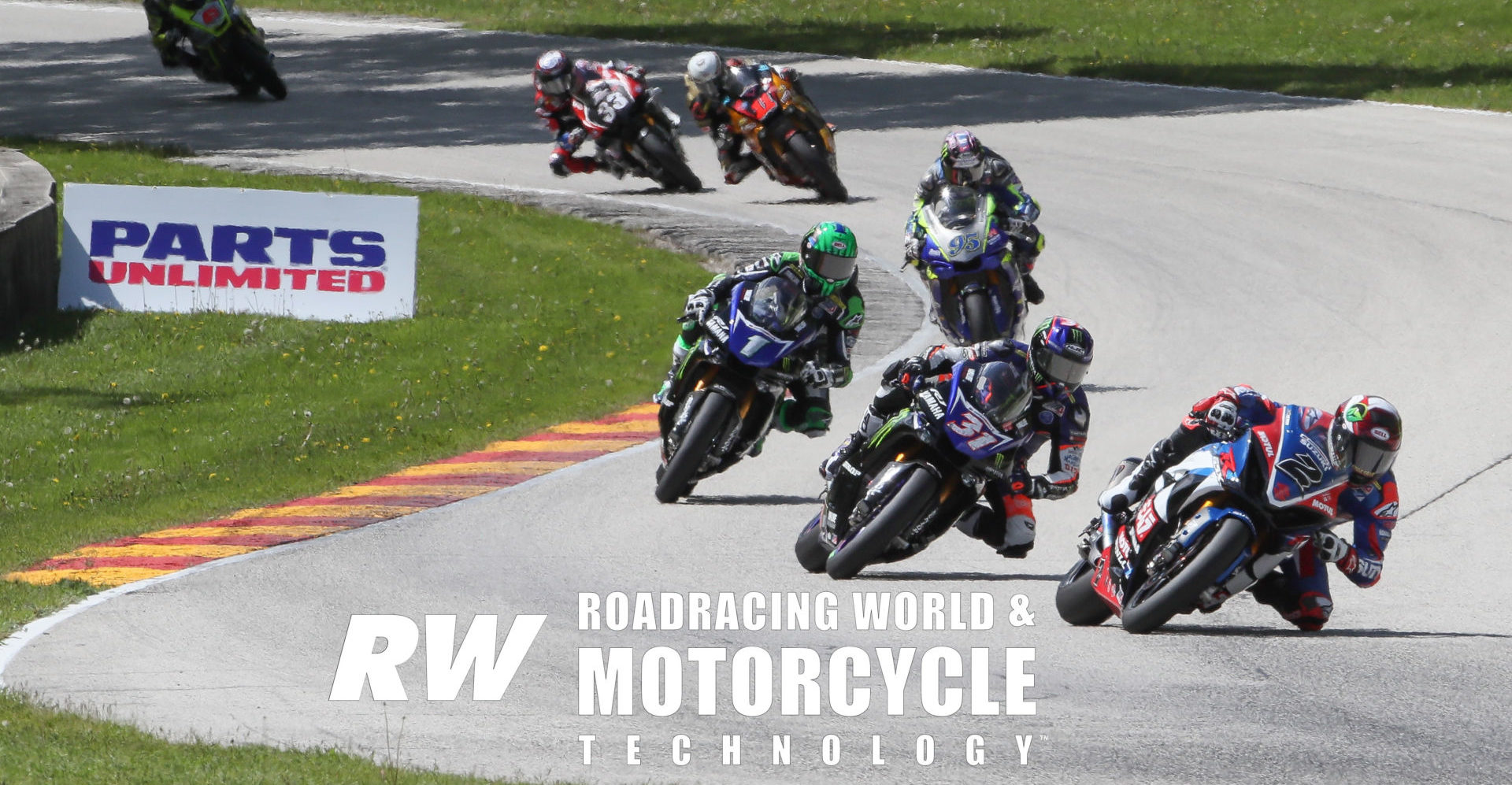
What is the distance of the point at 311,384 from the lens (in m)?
15.9

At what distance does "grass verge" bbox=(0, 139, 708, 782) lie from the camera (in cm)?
1330

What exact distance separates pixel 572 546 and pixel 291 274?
734cm

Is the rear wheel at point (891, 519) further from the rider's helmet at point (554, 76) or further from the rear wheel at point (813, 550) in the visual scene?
the rider's helmet at point (554, 76)

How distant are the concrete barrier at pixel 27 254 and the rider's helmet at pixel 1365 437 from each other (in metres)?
12.4

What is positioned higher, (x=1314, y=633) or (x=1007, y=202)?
(x=1007, y=202)

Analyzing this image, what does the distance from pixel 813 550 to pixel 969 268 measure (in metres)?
3.80

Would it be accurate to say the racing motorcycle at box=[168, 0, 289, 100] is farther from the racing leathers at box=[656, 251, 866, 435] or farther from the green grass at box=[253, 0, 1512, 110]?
the racing leathers at box=[656, 251, 866, 435]

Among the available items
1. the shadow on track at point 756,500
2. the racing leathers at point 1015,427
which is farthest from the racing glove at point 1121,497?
the shadow on track at point 756,500

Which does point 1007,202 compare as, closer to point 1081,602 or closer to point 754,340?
point 754,340

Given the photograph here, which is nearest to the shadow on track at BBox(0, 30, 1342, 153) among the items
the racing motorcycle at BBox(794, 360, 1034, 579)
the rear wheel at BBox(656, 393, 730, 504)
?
the rear wheel at BBox(656, 393, 730, 504)

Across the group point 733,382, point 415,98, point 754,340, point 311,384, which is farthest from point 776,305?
point 415,98

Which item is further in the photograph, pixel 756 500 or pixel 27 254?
pixel 27 254

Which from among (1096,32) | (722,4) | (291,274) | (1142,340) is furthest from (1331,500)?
(722,4)

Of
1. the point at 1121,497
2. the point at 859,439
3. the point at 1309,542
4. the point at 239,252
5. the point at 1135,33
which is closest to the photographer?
the point at 1309,542
